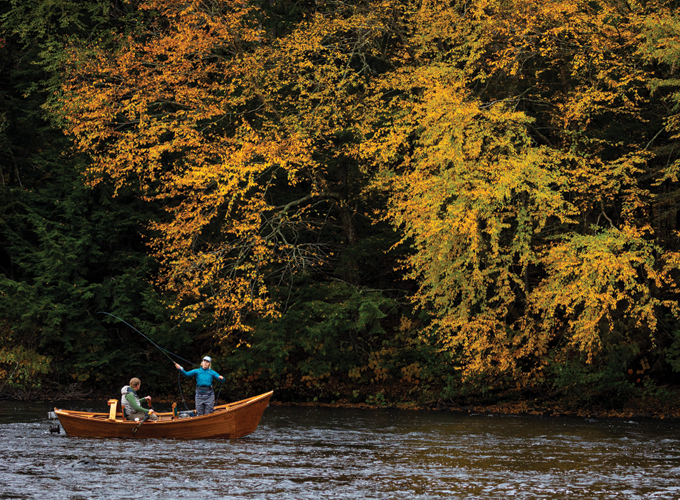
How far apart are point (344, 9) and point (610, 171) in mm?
10432

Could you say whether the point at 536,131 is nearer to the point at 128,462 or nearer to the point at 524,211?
the point at 524,211

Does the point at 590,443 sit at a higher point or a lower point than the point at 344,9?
lower

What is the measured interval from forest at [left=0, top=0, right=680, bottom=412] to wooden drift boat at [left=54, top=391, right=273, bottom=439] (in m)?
5.88

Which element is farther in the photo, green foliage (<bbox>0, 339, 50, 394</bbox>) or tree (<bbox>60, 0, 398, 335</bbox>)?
green foliage (<bbox>0, 339, 50, 394</bbox>)

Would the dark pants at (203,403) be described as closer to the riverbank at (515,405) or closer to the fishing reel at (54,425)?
the fishing reel at (54,425)

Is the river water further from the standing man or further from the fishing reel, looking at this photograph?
the standing man

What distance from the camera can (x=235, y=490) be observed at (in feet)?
43.0

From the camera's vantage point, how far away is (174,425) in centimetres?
1898

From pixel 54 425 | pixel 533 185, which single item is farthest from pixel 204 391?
pixel 533 185

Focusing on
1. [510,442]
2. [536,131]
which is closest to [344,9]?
[536,131]

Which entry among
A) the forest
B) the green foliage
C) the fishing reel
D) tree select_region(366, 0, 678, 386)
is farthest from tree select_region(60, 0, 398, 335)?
the fishing reel

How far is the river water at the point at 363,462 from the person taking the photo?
1311 centimetres

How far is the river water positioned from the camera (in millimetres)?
13109

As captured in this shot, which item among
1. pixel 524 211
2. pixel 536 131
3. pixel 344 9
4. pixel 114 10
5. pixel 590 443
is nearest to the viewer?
pixel 590 443
